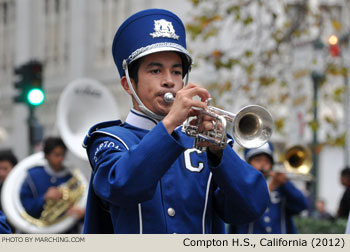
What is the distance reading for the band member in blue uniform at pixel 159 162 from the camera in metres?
3.36

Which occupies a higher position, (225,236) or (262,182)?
(262,182)

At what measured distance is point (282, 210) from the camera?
8031 millimetres

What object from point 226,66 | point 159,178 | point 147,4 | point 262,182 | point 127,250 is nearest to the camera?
point 127,250

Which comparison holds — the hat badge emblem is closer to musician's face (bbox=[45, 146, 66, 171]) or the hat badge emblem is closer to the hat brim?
the hat brim

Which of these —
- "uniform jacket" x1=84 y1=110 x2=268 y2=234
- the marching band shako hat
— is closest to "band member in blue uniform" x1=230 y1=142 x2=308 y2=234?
the marching band shako hat

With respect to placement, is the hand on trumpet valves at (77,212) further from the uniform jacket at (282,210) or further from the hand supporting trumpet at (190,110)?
the hand supporting trumpet at (190,110)

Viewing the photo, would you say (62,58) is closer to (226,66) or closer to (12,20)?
(12,20)

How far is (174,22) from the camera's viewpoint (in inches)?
149

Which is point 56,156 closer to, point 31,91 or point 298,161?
point 298,161

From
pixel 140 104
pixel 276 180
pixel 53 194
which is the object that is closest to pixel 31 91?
pixel 53 194

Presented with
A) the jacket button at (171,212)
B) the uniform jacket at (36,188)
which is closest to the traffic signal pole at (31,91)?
the uniform jacket at (36,188)

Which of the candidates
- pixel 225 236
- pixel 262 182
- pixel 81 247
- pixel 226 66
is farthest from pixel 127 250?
pixel 226 66

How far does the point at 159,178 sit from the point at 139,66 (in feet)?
1.93

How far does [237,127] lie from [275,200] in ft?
15.1
